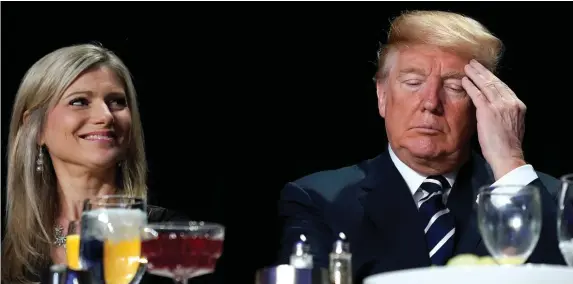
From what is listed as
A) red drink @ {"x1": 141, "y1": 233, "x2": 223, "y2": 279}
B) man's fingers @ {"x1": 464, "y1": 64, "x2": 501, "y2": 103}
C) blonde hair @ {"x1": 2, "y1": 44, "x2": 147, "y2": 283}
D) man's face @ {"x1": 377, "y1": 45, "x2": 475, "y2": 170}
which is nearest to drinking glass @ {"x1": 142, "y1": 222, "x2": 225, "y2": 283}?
red drink @ {"x1": 141, "y1": 233, "x2": 223, "y2": 279}

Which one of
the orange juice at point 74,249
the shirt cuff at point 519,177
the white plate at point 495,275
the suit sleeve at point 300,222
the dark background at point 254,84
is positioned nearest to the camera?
the white plate at point 495,275

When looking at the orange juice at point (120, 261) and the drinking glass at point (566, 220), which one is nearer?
the drinking glass at point (566, 220)

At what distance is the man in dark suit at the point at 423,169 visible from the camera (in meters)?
2.38

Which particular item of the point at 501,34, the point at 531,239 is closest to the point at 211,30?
the point at 501,34

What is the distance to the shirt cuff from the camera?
2145 millimetres

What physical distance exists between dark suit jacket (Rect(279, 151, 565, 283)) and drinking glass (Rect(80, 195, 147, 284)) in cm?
94

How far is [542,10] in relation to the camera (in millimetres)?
2785

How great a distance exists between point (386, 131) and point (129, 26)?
812 mm

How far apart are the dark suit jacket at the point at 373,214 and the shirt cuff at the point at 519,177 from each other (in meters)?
0.16

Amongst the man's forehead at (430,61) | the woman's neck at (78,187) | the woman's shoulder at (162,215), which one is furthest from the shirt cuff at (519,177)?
the woman's neck at (78,187)

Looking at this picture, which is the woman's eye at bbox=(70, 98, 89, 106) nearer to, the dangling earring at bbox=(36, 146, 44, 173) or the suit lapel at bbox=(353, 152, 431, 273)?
the dangling earring at bbox=(36, 146, 44, 173)

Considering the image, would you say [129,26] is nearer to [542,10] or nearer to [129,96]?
[129,96]

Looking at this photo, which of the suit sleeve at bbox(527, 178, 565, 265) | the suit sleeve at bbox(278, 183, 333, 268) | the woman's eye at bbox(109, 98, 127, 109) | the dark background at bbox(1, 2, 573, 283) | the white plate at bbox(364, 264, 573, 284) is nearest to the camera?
the white plate at bbox(364, 264, 573, 284)

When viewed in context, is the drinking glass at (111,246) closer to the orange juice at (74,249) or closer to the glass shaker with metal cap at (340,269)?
the orange juice at (74,249)
